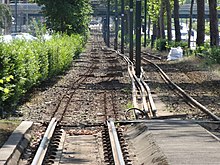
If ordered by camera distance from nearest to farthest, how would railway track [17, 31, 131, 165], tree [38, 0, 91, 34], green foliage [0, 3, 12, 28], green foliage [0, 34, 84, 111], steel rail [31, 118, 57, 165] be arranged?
Result: steel rail [31, 118, 57, 165], railway track [17, 31, 131, 165], green foliage [0, 34, 84, 111], tree [38, 0, 91, 34], green foliage [0, 3, 12, 28]

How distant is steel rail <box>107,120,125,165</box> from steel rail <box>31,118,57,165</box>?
3.96 feet

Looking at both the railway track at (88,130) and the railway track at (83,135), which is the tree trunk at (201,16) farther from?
the railway track at (83,135)

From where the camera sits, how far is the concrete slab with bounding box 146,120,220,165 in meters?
10.3

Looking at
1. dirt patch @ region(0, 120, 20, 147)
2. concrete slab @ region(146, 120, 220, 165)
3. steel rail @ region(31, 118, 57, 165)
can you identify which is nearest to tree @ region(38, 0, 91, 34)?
steel rail @ region(31, 118, 57, 165)

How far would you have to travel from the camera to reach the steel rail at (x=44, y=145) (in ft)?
35.2

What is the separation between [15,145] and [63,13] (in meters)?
44.6

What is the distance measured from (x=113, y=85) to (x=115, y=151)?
17073mm

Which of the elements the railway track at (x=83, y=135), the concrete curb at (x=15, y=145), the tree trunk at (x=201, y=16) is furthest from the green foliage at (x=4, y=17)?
the concrete curb at (x=15, y=145)

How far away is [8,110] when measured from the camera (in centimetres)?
1834

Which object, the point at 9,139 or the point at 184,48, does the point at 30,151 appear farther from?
the point at 184,48

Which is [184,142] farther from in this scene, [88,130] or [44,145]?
[88,130]

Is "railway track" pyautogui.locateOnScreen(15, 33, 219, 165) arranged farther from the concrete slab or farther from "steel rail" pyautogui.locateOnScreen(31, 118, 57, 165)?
the concrete slab

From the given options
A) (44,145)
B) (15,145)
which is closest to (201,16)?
(44,145)

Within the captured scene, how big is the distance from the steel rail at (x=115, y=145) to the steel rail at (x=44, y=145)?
121cm
